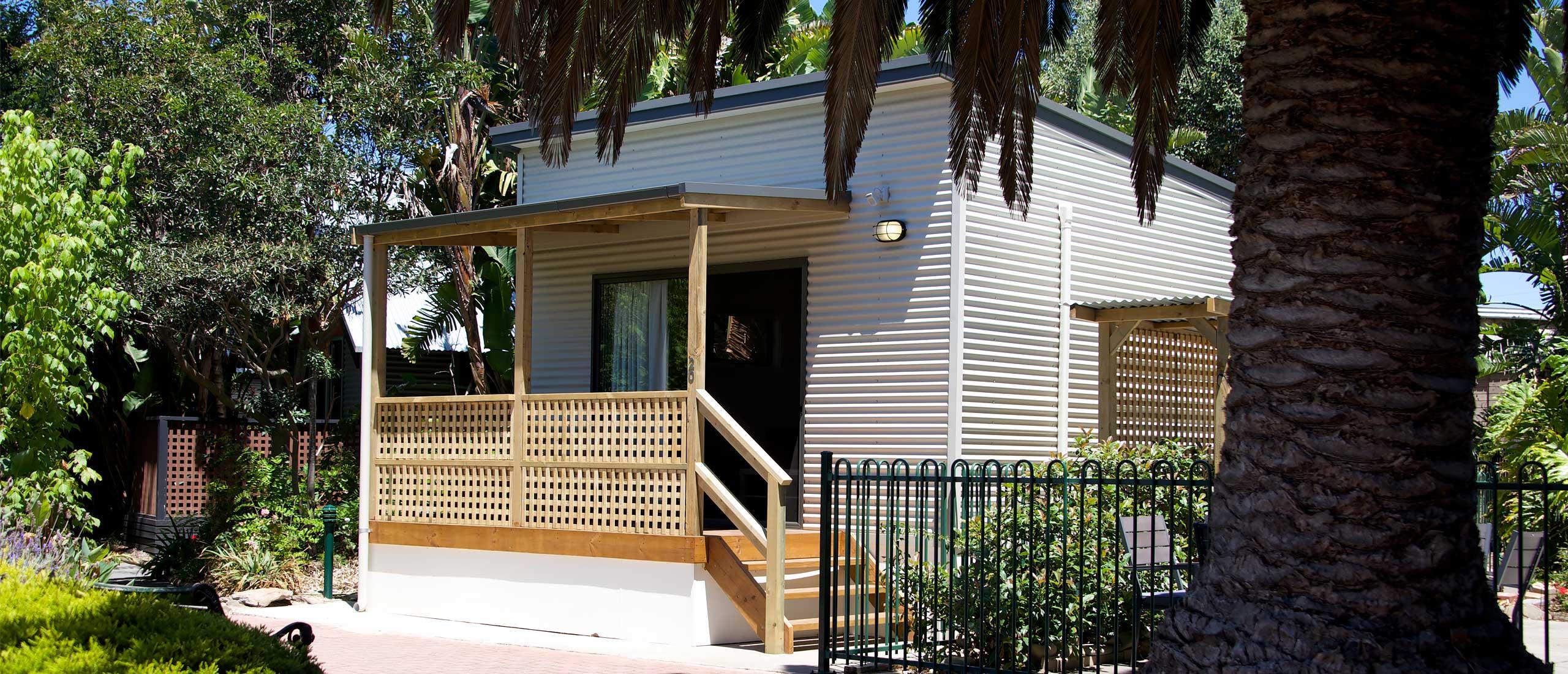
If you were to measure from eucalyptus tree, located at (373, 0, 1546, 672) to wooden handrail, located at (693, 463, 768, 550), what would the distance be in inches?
242

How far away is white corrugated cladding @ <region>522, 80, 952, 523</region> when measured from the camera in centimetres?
1217

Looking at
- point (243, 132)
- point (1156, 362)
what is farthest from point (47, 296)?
point (1156, 362)

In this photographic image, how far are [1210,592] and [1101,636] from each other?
16.7ft

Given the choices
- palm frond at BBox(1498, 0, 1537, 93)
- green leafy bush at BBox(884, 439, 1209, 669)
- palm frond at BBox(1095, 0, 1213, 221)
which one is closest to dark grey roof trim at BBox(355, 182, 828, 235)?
palm frond at BBox(1095, 0, 1213, 221)

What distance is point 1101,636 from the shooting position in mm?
9273

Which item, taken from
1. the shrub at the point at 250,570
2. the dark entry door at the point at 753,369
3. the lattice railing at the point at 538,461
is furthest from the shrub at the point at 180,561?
the dark entry door at the point at 753,369

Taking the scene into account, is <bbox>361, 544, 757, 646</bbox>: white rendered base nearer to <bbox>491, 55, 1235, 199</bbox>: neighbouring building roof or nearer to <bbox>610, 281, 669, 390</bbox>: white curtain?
<bbox>610, 281, 669, 390</bbox>: white curtain

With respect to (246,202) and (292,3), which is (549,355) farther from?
(292,3)

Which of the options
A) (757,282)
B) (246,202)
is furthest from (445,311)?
(757,282)

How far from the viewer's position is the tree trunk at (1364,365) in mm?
4082

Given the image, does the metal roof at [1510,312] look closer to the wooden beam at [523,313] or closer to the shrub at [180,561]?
the wooden beam at [523,313]

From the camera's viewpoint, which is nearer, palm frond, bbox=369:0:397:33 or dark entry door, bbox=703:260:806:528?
palm frond, bbox=369:0:397:33

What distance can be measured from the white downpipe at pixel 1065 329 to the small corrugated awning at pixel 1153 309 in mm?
160

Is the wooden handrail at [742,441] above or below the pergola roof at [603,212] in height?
below
